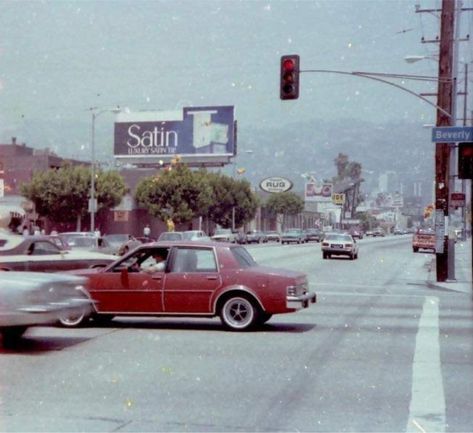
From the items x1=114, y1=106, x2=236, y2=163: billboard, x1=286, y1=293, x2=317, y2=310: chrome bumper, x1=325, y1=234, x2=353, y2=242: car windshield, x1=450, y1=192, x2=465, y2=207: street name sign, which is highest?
x1=114, y1=106, x2=236, y2=163: billboard

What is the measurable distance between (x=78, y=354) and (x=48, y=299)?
0.89 meters

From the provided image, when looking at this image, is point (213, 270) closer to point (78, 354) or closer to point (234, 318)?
point (234, 318)

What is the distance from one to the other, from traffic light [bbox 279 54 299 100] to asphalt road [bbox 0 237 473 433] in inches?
400

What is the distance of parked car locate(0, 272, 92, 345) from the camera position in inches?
426

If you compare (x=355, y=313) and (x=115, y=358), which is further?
(x=355, y=313)

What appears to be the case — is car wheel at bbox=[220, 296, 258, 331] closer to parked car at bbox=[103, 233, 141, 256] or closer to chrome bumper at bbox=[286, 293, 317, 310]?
chrome bumper at bbox=[286, 293, 317, 310]

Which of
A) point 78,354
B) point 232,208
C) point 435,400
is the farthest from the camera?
point 232,208

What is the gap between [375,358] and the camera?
10.6m

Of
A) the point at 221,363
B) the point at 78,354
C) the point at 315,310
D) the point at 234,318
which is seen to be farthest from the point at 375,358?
the point at 315,310

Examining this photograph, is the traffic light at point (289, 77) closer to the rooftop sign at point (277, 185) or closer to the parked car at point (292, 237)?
the parked car at point (292, 237)

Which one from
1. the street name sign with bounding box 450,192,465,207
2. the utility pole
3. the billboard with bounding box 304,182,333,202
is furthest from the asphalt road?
the billboard with bounding box 304,182,333,202

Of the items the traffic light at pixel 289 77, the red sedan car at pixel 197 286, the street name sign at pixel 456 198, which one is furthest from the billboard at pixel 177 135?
the red sedan car at pixel 197 286

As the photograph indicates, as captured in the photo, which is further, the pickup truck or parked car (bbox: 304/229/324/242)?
parked car (bbox: 304/229/324/242)

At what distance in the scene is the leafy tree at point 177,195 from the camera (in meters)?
73.6
